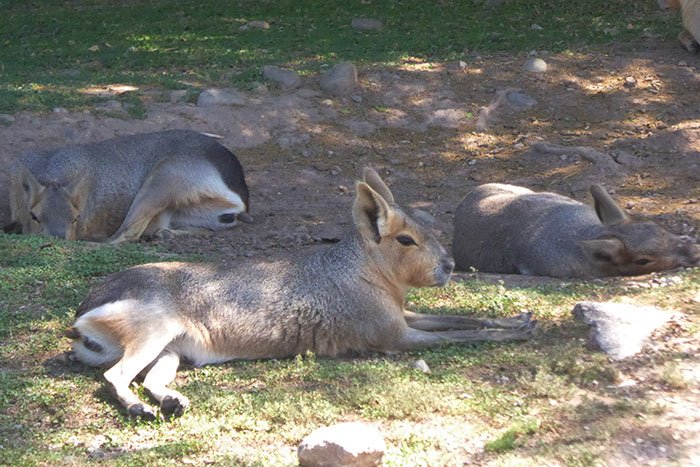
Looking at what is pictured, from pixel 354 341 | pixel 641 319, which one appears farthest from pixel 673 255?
pixel 354 341

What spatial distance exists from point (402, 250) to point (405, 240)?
0.18 ft

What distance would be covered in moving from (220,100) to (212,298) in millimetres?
5839

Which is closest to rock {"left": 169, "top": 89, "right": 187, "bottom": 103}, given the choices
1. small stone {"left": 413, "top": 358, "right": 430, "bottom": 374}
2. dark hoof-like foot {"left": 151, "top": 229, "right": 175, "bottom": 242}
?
dark hoof-like foot {"left": 151, "top": 229, "right": 175, "bottom": 242}

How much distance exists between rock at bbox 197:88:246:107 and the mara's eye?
5.69 metres

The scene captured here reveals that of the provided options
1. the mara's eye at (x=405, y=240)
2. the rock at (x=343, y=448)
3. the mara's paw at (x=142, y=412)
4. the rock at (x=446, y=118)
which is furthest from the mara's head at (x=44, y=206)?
the rock at (x=343, y=448)

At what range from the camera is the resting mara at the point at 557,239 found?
24.8ft

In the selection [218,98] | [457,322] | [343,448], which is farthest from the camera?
[218,98]

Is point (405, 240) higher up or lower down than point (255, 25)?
higher up

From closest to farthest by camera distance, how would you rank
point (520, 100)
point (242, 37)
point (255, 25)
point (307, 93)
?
point (307, 93), point (520, 100), point (242, 37), point (255, 25)

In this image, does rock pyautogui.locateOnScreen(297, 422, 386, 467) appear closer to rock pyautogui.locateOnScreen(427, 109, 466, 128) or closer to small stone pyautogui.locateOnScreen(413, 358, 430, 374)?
small stone pyautogui.locateOnScreen(413, 358, 430, 374)

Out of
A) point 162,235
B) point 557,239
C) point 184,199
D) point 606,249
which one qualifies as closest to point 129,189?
point 184,199

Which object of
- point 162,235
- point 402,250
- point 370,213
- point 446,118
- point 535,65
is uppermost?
point 370,213

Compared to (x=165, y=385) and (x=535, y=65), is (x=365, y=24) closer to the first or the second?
(x=535, y=65)

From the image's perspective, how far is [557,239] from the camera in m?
8.02
